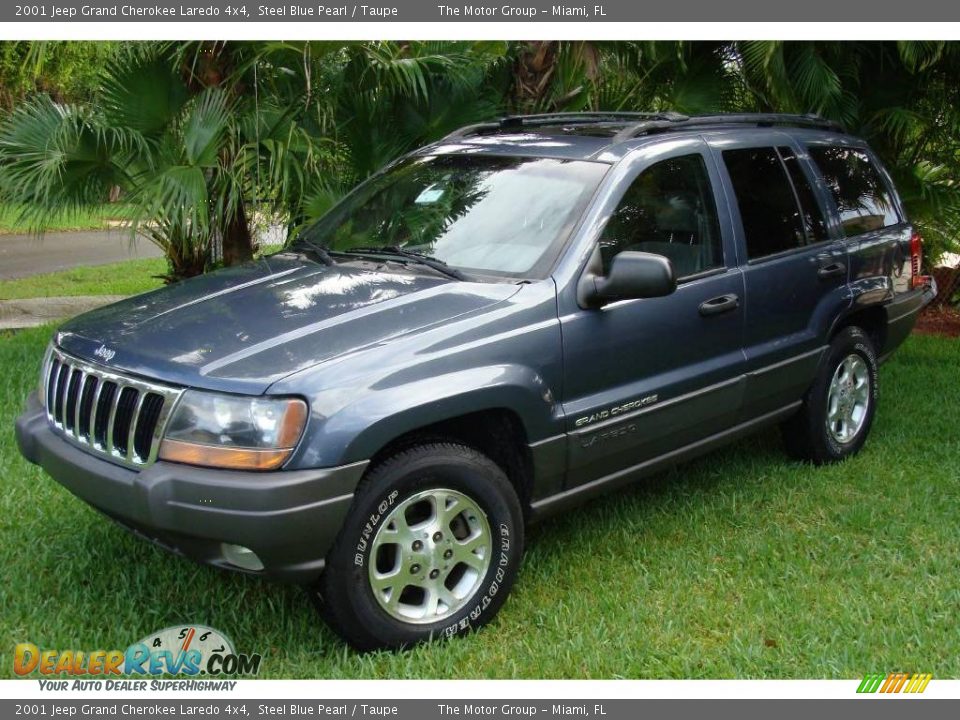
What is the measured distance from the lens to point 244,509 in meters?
3.15

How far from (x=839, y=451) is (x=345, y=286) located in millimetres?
3081

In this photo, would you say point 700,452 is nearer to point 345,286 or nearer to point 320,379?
point 345,286

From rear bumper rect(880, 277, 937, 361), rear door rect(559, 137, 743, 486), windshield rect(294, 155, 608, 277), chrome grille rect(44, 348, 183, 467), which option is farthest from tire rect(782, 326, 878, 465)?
chrome grille rect(44, 348, 183, 467)

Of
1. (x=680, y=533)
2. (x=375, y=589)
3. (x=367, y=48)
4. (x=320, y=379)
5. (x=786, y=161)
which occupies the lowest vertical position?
(x=680, y=533)

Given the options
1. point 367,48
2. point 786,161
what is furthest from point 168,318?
point 367,48

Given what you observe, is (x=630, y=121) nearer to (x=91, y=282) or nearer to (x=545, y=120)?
(x=545, y=120)

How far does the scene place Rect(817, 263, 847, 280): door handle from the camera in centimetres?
517

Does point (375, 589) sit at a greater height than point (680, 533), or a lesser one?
greater

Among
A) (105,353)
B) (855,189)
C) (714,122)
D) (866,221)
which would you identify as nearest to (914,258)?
(866,221)

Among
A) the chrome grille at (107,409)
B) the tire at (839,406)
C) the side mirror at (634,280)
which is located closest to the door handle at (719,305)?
the side mirror at (634,280)

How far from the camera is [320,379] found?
324 centimetres

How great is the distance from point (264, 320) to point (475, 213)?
3.70 ft

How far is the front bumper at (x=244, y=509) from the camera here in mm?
3150

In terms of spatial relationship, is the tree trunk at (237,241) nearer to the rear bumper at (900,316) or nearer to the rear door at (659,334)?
the rear door at (659,334)
